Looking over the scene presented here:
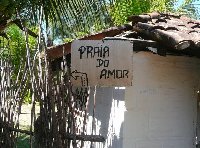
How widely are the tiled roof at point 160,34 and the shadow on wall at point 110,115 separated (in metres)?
0.73

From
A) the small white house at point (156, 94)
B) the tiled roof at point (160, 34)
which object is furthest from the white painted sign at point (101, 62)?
the small white house at point (156, 94)

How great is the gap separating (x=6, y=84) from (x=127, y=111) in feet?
5.30

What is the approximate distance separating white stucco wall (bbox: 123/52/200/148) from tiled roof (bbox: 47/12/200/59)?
241mm

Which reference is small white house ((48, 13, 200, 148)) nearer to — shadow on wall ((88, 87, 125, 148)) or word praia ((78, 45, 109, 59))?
shadow on wall ((88, 87, 125, 148))

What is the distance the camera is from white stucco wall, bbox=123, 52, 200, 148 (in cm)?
535

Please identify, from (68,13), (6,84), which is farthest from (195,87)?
(6,84)

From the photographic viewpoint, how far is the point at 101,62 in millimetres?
4637

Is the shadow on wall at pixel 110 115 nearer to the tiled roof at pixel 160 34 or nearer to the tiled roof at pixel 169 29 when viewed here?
the tiled roof at pixel 160 34

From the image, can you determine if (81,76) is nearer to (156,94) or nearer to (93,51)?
(93,51)

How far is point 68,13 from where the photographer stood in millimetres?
6195

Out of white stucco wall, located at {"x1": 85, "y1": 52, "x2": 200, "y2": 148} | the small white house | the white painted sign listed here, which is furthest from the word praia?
white stucco wall, located at {"x1": 85, "y1": 52, "x2": 200, "y2": 148}

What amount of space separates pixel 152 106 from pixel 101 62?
1.32 meters

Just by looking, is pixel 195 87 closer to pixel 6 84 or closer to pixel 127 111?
pixel 127 111

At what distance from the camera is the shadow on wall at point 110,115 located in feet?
17.3
